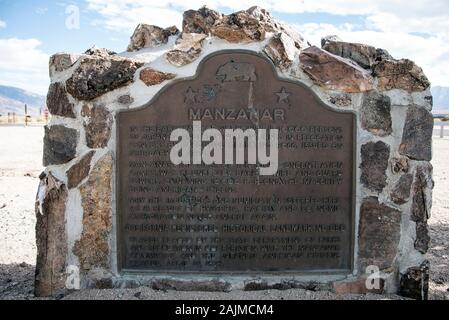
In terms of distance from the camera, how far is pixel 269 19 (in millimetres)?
2998

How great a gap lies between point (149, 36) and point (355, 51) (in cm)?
137

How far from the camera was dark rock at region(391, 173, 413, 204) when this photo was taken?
114 inches

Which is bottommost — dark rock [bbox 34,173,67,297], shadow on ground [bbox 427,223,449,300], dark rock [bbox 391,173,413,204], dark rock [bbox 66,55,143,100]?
shadow on ground [bbox 427,223,449,300]

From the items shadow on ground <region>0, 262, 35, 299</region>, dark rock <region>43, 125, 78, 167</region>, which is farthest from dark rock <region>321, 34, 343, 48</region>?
shadow on ground <region>0, 262, 35, 299</region>

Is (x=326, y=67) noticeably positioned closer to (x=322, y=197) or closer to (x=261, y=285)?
(x=322, y=197)

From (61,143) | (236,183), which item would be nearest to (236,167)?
(236,183)

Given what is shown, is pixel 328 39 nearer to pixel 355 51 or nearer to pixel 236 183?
pixel 355 51

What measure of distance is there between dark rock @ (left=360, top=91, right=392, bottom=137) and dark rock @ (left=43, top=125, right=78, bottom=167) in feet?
6.05

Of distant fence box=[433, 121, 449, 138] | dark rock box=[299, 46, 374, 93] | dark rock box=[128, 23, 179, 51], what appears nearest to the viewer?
dark rock box=[299, 46, 374, 93]

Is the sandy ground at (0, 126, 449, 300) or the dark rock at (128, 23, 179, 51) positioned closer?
the sandy ground at (0, 126, 449, 300)

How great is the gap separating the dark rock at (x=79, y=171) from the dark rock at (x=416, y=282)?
84.5 inches

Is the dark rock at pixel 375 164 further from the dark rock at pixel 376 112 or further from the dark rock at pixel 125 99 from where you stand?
the dark rock at pixel 125 99

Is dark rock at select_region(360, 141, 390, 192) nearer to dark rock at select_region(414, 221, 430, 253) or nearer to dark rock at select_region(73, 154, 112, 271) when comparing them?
dark rock at select_region(414, 221, 430, 253)

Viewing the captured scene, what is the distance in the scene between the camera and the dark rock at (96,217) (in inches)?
114
